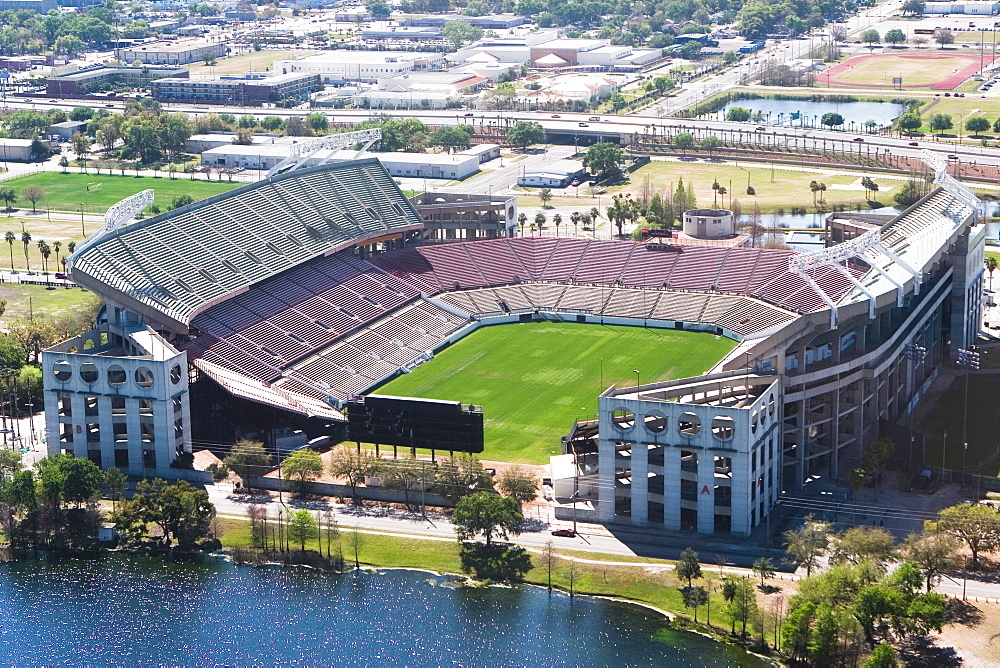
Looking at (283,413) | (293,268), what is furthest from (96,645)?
(293,268)

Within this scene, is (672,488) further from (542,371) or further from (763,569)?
(542,371)

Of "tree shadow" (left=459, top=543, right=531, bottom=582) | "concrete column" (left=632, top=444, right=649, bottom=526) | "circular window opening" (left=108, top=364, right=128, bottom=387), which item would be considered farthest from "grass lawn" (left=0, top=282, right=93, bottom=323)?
"concrete column" (left=632, top=444, right=649, bottom=526)

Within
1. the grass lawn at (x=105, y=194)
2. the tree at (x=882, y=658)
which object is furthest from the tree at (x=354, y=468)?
the grass lawn at (x=105, y=194)

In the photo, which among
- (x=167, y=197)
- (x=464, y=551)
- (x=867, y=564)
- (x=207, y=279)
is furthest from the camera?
(x=167, y=197)

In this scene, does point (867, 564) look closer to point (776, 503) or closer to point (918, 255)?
point (776, 503)

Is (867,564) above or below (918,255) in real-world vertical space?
below

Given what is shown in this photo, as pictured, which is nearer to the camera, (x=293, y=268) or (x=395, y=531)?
(x=395, y=531)

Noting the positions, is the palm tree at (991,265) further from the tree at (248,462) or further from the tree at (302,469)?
the tree at (248,462)
